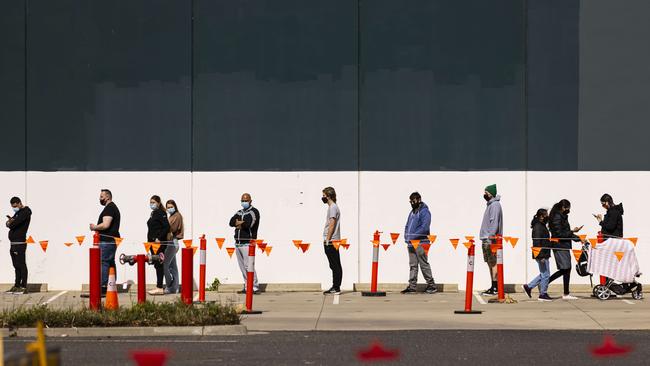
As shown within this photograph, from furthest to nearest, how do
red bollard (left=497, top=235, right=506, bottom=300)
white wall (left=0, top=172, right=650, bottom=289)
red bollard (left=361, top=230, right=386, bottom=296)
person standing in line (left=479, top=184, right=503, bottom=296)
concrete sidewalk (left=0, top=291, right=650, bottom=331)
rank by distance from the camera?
white wall (left=0, top=172, right=650, bottom=289) → red bollard (left=361, top=230, right=386, bottom=296) → person standing in line (left=479, top=184, right=503, bottom=296) → red bollard (left=497, top=235, right=506, bottom=300) → concrete sidewalk (left=0, top=291, right=650, bottom=331)

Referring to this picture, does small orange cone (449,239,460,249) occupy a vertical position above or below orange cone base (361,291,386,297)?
above

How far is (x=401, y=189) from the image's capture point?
26.2 metres

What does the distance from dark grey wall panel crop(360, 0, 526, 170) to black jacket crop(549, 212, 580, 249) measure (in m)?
3.45

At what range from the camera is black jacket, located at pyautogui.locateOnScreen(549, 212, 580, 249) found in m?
22.9

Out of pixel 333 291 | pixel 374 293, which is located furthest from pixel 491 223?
pixel 333 291

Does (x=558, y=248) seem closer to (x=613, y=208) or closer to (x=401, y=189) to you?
(x=613, y=208)

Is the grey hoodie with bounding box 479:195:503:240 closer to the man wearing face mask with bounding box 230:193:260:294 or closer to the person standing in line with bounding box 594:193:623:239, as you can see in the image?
the person standing in line with bounding box 594:193:623:239

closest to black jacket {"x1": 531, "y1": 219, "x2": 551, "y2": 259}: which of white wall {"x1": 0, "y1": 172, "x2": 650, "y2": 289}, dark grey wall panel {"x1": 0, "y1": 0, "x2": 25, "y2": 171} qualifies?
white wall {"x1": 0, "y1": 172, "x2": 650, "y2": 289}

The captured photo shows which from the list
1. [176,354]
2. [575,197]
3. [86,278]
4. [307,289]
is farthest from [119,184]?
[176,354]

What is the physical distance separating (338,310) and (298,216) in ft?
16.4

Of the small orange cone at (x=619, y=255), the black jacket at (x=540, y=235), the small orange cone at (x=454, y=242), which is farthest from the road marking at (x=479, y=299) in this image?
the small orange cone at (x=619, y=255)

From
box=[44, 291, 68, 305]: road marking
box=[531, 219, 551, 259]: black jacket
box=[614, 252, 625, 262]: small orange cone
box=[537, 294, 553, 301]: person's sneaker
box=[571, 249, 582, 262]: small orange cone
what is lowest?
box=[44, 291, 68, 305]: road marking

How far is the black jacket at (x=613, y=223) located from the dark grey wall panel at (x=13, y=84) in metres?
10.8

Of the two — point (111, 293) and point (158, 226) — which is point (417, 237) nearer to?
point (158, 226)
